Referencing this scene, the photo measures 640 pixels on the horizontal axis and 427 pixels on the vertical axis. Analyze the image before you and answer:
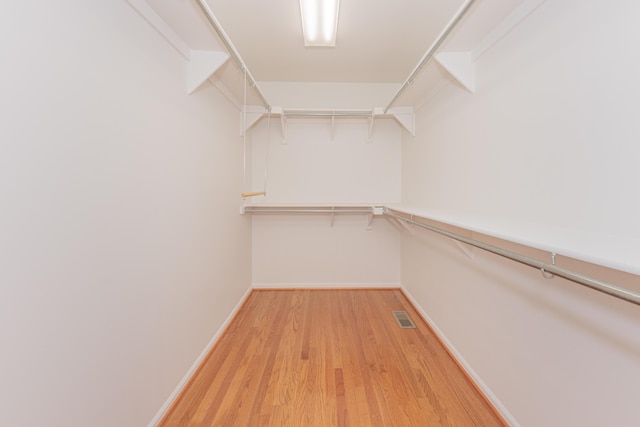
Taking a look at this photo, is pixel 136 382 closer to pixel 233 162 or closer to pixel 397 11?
pixel 233 162

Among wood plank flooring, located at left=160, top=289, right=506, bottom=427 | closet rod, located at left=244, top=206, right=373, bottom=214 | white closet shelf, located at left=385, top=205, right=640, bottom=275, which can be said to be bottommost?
wood plank flooring, located at left=160, top=289, right=506, bottom=427

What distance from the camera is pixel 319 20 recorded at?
174 cm

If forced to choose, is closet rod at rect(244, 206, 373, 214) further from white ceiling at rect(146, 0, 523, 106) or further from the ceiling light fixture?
the ceiling light fixture

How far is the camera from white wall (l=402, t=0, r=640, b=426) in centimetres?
90

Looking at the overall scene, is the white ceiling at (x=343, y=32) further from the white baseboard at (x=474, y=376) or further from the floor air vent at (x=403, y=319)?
the floor air vent at (x=403, y=319)

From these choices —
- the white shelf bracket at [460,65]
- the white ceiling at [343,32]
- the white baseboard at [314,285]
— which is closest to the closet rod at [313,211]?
the white baseboard at [314,285]

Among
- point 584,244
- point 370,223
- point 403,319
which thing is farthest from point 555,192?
point 370,223

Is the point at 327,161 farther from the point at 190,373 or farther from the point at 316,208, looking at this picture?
the point at 190,373

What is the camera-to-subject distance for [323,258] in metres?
A: 3.40

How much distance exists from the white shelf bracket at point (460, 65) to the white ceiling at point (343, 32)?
0.15 ft

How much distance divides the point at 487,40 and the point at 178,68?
190 centimetres

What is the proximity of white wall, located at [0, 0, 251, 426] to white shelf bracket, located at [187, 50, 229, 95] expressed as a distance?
0.20 ft

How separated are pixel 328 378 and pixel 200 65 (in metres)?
2.27

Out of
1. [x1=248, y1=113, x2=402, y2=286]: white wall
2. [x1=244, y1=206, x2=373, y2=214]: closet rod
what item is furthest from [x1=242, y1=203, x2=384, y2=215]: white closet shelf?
[x1=248, y1=113, x2=402, y2=286]: white wall
